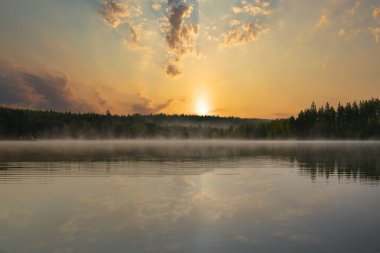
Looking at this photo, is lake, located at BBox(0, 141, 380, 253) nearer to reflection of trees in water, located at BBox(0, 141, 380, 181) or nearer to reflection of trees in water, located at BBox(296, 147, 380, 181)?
reflection of trees in water, located at BBox(296, 147, 380, 181)

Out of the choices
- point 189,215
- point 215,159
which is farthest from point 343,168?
point 189,215

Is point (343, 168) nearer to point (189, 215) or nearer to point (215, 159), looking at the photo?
point (215, 159)

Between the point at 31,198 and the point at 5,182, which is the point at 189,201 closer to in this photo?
the point at 31,198

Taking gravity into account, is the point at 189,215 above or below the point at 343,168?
below

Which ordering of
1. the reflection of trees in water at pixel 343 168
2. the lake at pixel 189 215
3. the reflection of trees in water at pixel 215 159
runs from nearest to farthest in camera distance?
1. the lake at pixel 189 215
2. the reflection of trees in water at pixel 343 168
3. the reflection of trees in water at pixel 215 159

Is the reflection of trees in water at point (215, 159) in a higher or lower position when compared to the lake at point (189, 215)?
higher

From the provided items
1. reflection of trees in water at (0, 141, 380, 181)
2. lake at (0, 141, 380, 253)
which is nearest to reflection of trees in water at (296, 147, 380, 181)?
reflection of trees in water at (0, 141, 380, 181)

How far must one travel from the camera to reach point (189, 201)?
2097cm

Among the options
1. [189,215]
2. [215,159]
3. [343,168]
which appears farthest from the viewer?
[215,159]

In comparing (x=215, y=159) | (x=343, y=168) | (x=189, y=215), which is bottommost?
(x=189, y=215)

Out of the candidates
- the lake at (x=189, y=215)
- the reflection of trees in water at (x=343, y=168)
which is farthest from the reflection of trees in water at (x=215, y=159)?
the lake at (x=189, y=215)

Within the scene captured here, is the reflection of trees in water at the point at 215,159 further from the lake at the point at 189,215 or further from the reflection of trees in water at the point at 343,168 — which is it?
the lake at the point at 189,215

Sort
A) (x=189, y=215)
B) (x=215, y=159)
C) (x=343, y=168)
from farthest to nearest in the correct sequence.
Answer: (x=215, y=159) → (x=343, y=168) → (x=189, y=215)

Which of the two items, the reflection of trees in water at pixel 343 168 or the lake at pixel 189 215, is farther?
the reflection of trees in water at pixel 343 168
